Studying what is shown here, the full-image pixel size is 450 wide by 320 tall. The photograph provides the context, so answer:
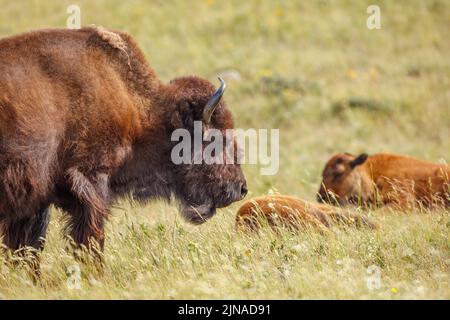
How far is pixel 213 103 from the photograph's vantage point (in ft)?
22.6

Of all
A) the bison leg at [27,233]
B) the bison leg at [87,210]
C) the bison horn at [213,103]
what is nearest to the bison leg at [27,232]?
the bison leg at [27,233]

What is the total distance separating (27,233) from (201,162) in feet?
5.31

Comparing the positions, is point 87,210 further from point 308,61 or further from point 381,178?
point 308,61

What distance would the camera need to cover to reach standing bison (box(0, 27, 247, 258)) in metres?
6.05

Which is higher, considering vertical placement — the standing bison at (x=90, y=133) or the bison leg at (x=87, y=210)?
the standing bison at (x=90, y=133)

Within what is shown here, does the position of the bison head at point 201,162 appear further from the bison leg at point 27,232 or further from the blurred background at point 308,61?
the blurred background at point 308,61

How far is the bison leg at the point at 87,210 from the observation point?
630 centimetres

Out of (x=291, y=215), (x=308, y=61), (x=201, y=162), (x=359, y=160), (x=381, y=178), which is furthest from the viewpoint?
(x=308, y=61)

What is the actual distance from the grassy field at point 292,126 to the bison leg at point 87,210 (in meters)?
0.19

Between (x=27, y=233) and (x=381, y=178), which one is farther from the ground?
(x=381, y=178)

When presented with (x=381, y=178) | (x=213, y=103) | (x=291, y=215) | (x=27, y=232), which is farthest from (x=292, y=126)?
(x=27, y=232)

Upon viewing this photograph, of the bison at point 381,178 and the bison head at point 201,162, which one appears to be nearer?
the bison head at point 201,162

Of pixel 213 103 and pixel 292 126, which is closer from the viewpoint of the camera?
pixel 213 103

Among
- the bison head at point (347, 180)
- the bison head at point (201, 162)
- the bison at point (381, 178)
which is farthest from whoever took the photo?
the bison head at point (347, 180)
